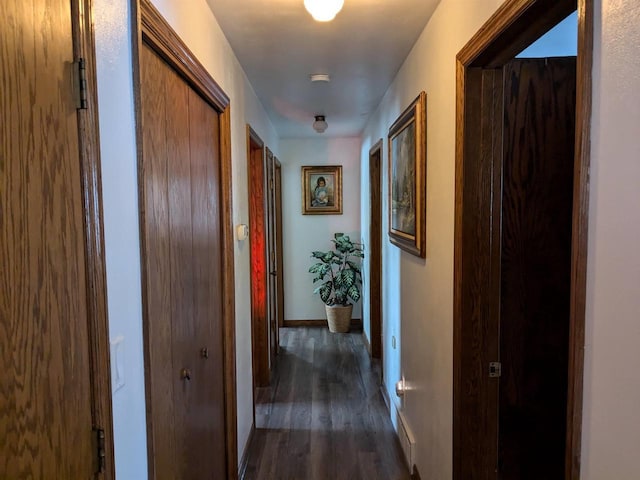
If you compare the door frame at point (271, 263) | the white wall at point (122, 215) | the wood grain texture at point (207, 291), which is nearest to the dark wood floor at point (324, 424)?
the door frame at point (271, 263)

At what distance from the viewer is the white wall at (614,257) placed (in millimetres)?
711

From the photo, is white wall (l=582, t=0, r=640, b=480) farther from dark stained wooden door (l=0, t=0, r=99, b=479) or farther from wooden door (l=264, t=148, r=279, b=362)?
wooden door (l=264, t=148, r=279, b=362)

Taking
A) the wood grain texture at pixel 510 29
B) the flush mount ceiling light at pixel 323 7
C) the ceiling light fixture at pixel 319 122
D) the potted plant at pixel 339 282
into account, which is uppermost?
the ceiling light fixture at pixel 319 122

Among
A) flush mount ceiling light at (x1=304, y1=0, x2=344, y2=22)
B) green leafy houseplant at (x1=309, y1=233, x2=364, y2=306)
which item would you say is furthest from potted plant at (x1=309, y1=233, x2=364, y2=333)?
flush mount ceiling light at (x1=304, y1=0, x2=344, y2=22)

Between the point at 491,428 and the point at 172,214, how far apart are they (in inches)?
55.6

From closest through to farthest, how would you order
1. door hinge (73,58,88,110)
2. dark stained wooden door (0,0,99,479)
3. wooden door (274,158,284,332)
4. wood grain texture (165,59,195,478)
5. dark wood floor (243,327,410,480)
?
dark stained wooden door (0,0,99,479) < door hinge (73,58,88,110) < wood grain texture (165,59,195,478) < dark wood floor (243,327,410,480) < wooden door (274,158,284,332)

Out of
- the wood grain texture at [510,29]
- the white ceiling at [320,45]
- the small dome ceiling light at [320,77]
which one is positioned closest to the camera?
the wood grain texture at [510,29]

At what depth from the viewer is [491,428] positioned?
161cm

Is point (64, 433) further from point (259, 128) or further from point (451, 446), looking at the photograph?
point (259, 128)

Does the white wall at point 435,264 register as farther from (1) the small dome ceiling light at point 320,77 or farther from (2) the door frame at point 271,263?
(2) the door frame at point 271,263

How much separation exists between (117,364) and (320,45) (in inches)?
72.8

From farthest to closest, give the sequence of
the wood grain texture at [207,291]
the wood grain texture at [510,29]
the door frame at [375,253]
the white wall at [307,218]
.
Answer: the white wall at [307,218] → the door frame at [375,253] → the wood grain texture at [207,291] → the wood grain texture at [510,29]

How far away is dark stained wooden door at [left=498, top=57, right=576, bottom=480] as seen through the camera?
1575 mm

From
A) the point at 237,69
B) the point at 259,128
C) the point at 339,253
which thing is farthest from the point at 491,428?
the point at 339,253
